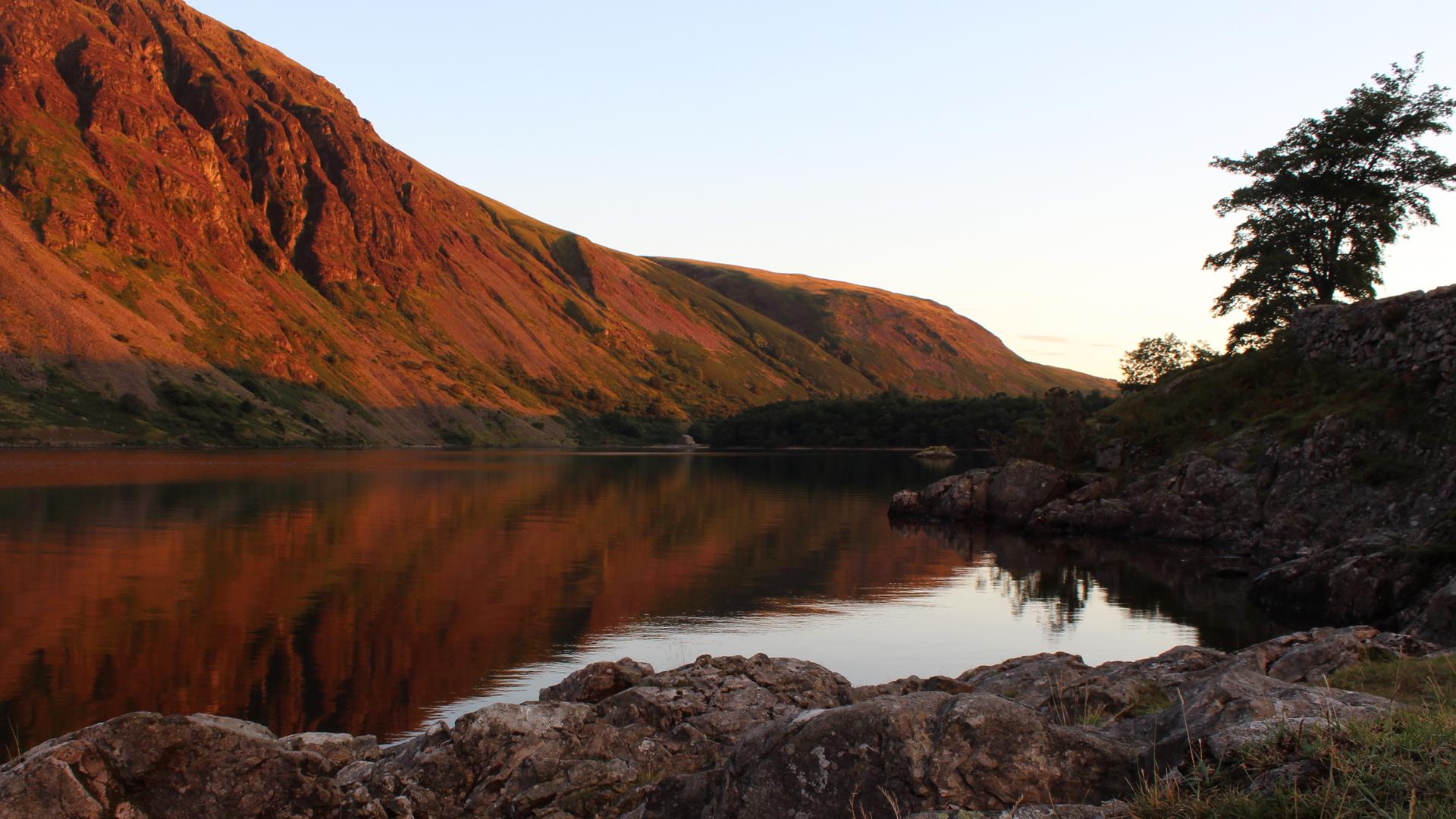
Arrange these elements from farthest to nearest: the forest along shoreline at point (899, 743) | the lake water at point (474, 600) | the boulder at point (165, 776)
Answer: the lake water at point (474, 600)
the boulder at point (165, 776)
the forest along shoreline at point (899, 743)

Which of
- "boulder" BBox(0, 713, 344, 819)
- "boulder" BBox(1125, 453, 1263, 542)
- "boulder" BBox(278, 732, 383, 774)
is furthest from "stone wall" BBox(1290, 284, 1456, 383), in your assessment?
"boulder" BBox(0, 713, 344, 819)

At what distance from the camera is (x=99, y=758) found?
13398 millimetres

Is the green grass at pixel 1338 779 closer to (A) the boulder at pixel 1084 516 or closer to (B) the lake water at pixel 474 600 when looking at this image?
(B) the lake water at pixel 474 600

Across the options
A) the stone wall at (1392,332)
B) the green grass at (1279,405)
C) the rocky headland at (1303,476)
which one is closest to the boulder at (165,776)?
the rocky headland at (1303,476)

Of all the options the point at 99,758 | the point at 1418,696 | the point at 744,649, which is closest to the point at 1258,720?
the point at 1418,696

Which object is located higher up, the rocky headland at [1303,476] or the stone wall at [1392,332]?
the stone wall at [1392,332]

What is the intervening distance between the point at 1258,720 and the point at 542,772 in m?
10.2

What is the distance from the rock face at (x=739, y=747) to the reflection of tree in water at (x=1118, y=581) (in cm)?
1732

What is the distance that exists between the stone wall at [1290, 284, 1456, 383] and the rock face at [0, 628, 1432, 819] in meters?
34.6

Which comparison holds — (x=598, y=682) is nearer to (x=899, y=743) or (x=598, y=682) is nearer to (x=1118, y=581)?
(x=899, y=743)

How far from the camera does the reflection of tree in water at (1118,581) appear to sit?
Result: 39625 mm

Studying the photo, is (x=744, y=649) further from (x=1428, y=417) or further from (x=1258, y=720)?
(x=1428, y=417)

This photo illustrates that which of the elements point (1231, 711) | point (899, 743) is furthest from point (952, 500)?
point (899, 743)

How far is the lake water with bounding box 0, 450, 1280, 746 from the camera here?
2834cm
